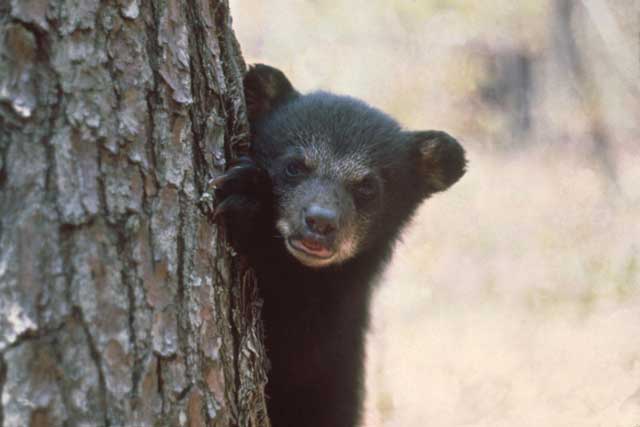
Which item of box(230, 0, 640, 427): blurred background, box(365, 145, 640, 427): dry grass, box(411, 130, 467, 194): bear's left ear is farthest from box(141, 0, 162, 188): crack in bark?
box(365, 145, 640, 427): dry grass

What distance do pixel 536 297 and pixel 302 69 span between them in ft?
13.3

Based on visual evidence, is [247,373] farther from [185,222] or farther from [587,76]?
[587,76]

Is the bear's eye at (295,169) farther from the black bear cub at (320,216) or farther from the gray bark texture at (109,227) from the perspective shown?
the gray bark texture at (109,227)

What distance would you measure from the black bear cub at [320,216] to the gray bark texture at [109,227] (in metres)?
0.53

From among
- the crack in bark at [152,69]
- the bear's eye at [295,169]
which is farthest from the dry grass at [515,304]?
the crack in bark at [152,69]

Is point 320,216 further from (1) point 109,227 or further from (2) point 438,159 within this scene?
(1) point 109,227

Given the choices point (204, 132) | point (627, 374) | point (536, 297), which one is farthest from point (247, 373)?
point (536, 297)

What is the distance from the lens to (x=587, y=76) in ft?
28.8

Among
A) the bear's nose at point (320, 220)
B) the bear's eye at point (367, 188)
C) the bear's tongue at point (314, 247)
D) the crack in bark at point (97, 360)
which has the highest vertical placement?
the bear's eye at point (367, 188)

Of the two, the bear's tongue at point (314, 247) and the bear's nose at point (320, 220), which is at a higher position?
the bear's nose at point (320, 220)

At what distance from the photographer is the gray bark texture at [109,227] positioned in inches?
77.6

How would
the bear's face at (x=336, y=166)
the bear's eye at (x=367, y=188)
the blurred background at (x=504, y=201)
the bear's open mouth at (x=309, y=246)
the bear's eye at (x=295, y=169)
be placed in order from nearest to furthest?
the bear's open mouth at (x=309, y=246) → the bear's face at (x=336, y=166) → the bear's eye at (x=295, y=169) → the bear's eye at (x=367, y=188) → the blurred background at (x=504, y=201)

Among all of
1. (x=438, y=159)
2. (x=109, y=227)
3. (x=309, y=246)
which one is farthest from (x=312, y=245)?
(x=109, y=227)

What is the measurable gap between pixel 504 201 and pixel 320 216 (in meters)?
5.72
